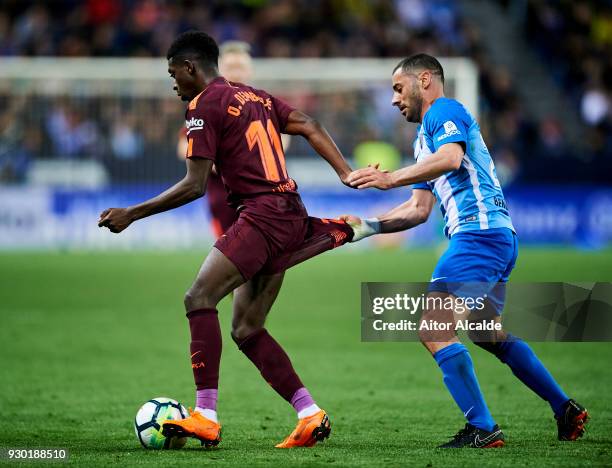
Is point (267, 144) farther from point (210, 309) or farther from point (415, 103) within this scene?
point (210, 309)

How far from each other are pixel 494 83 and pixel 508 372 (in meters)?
15.7

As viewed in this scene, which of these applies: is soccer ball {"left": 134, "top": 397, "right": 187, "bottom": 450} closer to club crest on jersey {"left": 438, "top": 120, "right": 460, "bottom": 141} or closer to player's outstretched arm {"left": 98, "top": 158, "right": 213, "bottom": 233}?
player's outstretched arm {"left": 98, "top": 158, "right": 213, "bottom": 233}

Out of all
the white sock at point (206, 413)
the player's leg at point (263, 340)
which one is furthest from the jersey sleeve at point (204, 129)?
the white sock at point (206, 413)

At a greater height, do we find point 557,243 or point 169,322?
point 557,243

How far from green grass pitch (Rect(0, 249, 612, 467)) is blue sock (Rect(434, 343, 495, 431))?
24 centimetres

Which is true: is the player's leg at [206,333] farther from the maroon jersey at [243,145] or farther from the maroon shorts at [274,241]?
the maroon jersey at [243,145]

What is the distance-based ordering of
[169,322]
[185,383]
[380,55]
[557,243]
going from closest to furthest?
[185,383] < [169,322] < [557,243] < [380,55]

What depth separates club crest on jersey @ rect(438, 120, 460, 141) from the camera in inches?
250

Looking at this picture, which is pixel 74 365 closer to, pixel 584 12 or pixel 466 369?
pixel 466 369

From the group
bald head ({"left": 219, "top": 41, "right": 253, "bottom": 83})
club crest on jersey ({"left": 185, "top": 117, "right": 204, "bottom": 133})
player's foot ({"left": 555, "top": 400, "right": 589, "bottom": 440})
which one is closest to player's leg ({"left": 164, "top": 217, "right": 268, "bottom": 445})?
club crest on jersey ({"left": 185, "top": 117, "right": 204, "bottom": 133})

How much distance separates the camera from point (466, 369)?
252 inches

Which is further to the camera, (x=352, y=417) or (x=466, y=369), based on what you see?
(x=352, y=417)

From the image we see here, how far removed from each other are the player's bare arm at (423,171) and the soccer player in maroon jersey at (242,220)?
301 mm

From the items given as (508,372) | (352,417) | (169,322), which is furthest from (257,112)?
(169,322)
